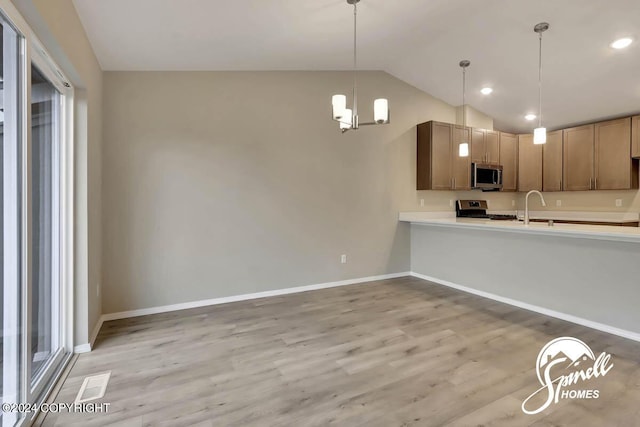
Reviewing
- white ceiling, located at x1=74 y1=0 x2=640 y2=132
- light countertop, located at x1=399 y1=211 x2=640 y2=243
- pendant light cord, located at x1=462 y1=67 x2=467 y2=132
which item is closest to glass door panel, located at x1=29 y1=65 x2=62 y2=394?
white ceiling, located at x1=74 y1=0 x2=640 y2=132

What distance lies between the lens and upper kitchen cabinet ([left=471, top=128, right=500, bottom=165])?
5.14 m

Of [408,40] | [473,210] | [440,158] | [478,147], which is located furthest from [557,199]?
[408,40]

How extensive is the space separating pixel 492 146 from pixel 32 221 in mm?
5920

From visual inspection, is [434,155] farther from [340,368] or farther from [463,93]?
[340,368]

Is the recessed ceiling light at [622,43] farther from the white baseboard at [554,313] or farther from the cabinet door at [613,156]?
the white baseboard at [554,313]

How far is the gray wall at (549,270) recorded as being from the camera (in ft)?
9.24

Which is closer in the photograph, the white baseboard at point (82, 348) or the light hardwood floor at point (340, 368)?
the light hardwood floor at point (340, 368)

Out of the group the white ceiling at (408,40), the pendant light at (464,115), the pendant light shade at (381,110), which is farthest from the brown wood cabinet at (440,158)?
the pendant light shade at (381,110)

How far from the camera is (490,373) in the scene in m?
2.20

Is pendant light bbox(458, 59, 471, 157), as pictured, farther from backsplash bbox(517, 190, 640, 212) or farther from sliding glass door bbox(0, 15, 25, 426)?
sliding glass door bbox(0, 15, 25, 426)

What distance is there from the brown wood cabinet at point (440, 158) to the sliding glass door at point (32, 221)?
4.34 metres

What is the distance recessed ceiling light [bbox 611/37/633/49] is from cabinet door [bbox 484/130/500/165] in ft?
6.63

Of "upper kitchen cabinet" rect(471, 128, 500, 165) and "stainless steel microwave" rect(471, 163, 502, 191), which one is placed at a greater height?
"upper kitchen cabinet" rect(471, 128, 500, 165)

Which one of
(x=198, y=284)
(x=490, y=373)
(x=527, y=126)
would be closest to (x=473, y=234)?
(x=490, y=373)
